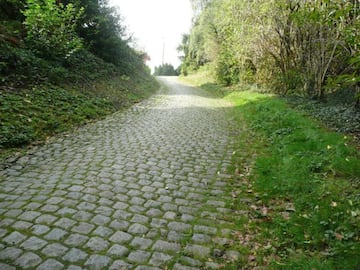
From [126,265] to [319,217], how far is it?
2.54 metres

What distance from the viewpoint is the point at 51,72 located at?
406 inches

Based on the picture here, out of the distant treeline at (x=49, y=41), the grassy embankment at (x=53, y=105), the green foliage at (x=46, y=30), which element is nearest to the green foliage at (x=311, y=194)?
the grassy embankment at (x=53, y=105)

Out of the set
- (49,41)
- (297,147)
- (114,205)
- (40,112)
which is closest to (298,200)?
(297,147)

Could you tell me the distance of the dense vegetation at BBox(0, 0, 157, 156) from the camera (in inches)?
289

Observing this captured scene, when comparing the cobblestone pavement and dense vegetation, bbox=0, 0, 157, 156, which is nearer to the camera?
the cobblestone pavement

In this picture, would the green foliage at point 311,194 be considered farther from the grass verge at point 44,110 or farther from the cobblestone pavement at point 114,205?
the grass verge at point 44,110

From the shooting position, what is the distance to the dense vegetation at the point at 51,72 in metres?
7.35

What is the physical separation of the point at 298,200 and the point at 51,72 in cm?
949

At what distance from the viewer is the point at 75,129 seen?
8109 millimetres

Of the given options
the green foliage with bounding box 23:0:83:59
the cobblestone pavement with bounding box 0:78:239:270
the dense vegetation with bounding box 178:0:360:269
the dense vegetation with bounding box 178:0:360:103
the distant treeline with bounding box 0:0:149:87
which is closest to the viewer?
the cobblestone pavement with bounding box 0:78:239:270

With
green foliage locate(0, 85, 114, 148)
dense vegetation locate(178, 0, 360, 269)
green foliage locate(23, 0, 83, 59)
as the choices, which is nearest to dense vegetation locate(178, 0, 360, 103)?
dense vegetation locate(178, 0, 360, 269)

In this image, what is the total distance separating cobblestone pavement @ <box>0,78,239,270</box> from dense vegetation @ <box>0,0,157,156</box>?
1.05 metres

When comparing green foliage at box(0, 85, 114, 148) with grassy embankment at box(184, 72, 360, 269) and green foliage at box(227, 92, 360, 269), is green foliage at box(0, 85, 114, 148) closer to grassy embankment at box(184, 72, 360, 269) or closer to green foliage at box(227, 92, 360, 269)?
grassy embankment at box(184, 72, 360, 269)

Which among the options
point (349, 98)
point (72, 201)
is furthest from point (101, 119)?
point (349, 98)
